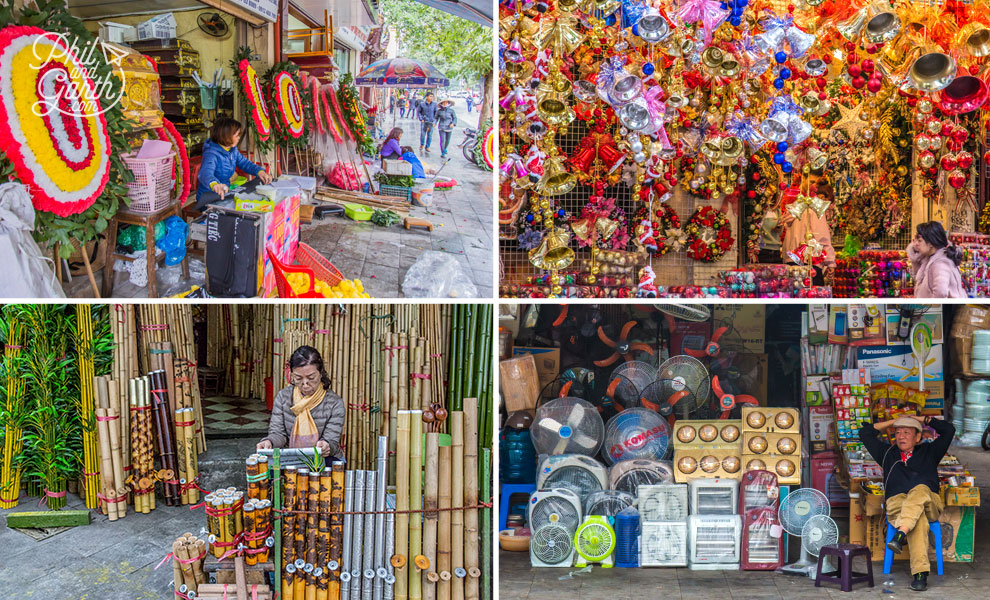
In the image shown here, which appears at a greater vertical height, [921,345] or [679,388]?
[921,345]

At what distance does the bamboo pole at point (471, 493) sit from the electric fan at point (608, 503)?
1216 mm

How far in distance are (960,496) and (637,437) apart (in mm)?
1747

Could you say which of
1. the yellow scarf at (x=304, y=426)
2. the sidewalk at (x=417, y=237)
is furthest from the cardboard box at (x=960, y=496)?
the yellow scarf at (x=304, y=426)

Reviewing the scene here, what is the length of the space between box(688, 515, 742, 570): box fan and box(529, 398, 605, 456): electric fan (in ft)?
2.36

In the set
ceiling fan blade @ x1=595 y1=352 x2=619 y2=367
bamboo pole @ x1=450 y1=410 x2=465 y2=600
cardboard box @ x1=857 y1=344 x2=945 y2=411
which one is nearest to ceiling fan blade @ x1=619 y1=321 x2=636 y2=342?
ceiling fan blade @ x1=595 y1=352 x2=619 y2=367

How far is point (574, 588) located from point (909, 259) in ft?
9.57

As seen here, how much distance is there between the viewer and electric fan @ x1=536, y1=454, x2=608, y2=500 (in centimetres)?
487

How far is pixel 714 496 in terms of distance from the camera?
4809 millimetres

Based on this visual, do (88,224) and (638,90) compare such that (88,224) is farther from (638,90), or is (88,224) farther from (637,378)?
(637,378)

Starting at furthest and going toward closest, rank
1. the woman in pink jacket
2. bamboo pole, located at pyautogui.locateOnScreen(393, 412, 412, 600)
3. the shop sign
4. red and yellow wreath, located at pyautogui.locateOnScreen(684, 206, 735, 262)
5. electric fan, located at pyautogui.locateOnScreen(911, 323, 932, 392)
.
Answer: red and yellow wreath, located at pyautogui.locateOnScreen(684, 206, 735, 262) → electric fan, located at pyautogui.locateOnScreen(911, 323, 932, 392) → the woman in pink jacket → the shop sign → bamboo pole, located at pyautogui.locateOnScreen(393, 412, 412, 600)

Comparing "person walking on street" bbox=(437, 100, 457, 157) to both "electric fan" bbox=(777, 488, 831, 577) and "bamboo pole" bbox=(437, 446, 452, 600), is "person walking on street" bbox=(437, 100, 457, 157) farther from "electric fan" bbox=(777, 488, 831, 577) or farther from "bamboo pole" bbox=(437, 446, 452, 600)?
"electric fan" bbox=(777, 488, 831, 577)

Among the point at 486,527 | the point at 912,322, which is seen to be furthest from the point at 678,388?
the point at 486,527

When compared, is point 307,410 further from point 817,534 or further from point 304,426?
point 817,534

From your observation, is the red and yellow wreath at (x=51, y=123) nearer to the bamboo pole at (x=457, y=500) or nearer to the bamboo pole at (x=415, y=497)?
the bamboo pole at (x=415, y=497)
